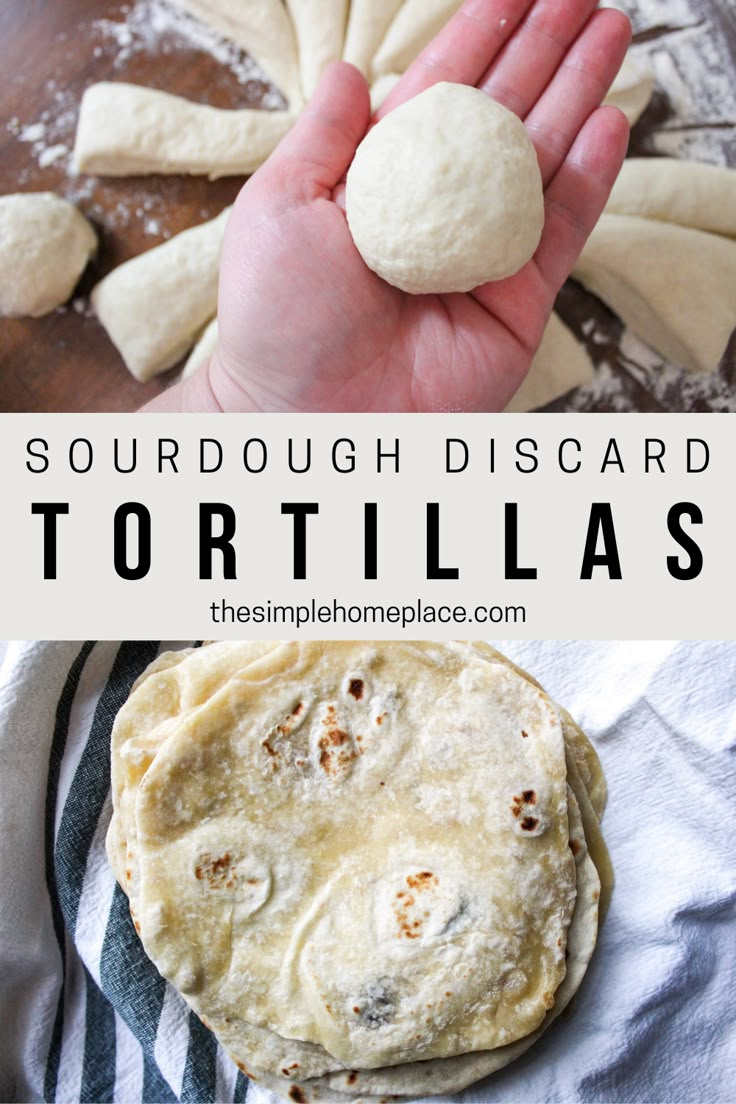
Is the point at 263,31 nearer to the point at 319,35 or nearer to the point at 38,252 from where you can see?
the point at 319,35

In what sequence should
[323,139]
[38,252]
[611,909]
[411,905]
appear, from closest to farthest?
[411,905] → [611,909] → [323,139] → [38,252]

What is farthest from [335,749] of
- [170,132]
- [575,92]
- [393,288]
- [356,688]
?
[170,132]

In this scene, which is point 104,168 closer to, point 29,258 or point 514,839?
point 29,258

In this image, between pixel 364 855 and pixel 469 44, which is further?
pixel 469 44

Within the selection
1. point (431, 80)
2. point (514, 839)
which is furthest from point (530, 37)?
point (514, 839)

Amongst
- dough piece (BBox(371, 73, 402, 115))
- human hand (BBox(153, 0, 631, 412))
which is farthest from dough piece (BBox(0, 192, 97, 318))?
dough piece (BBox(371, 73, 402, 115))

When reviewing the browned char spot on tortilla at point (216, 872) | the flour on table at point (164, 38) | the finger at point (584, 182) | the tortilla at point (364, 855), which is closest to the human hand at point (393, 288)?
the finger at point (584, 182)

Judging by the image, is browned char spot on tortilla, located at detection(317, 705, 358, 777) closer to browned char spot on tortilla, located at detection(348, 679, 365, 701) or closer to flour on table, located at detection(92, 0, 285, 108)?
browned char spot on tortilla, located at detection(348, 679, 365, 701)
